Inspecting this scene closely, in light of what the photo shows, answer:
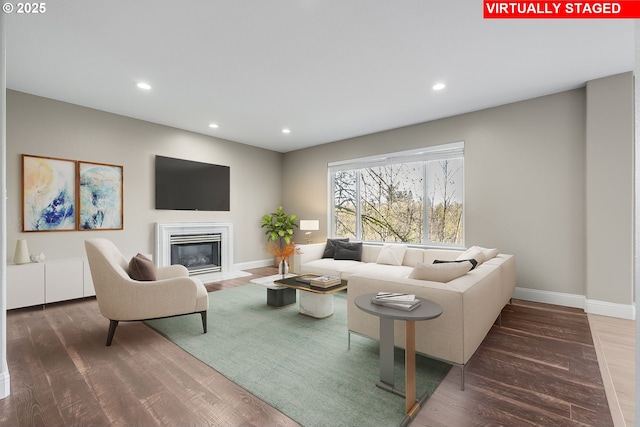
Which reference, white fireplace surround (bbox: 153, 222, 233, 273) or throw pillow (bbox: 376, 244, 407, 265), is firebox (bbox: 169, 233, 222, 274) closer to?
white fireplace surround (bbox: 153, 222, 233, 273)

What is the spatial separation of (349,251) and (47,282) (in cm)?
423

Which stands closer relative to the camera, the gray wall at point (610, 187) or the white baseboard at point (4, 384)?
the white baseboard at point (4, 384)

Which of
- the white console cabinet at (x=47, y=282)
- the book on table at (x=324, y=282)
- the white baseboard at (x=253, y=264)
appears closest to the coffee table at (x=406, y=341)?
the book on table at (x=324, y=282)

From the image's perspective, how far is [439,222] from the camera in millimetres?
4812

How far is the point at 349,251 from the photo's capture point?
16.6 feet

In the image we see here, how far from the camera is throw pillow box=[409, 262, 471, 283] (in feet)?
7.32

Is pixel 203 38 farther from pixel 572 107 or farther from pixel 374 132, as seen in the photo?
pixel 572 107

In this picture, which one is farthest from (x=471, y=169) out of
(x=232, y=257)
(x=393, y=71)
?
(x=232, y=257)

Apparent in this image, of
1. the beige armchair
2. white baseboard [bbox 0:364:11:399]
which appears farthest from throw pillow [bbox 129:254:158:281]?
white baseboard [bbox 0:364:11:399]

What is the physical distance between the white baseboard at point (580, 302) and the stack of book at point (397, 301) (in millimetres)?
3037

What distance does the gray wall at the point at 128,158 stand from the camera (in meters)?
3.69

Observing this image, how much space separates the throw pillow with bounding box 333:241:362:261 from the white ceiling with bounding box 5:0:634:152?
225cm

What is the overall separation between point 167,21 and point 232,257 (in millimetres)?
Answer: 4347

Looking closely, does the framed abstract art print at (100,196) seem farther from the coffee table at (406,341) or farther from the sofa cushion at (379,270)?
the coffee table at (406,341)
